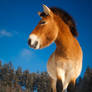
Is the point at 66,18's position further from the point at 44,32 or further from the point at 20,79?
the point at 20,79

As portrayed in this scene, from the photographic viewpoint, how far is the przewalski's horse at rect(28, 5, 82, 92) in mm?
2547

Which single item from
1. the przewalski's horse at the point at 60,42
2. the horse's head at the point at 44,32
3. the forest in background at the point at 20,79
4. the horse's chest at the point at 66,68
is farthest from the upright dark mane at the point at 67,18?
the forest in background at the point at 20,79

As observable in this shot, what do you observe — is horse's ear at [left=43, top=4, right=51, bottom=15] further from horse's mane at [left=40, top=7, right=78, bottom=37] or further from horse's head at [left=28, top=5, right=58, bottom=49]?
horse's mane at [left=40, top=7, right=78, bottom=37]

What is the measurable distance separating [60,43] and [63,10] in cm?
71

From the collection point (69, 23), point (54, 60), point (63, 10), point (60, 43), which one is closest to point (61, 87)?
point (54, 60)

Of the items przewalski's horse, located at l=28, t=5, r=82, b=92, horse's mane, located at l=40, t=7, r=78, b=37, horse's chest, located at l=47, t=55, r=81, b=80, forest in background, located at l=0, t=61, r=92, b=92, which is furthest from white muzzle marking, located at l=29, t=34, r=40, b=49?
forest in background, located at l=0, t=61, r=92, b=92

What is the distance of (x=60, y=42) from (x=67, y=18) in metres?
0.55

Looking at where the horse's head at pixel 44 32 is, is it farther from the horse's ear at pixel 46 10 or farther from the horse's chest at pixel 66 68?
the horse's chest at pixel 66 68

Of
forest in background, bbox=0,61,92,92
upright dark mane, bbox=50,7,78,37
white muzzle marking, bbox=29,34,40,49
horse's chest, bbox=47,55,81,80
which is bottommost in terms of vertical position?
horse's chest, bbox=47,55,81,80

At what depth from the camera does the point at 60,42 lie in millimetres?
2699

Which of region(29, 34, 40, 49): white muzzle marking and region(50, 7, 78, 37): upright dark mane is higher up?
region(50, 7, 78, 37): upright dark mane

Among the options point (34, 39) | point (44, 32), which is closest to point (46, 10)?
point (44, 32)

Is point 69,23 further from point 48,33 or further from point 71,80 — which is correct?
point 71,80

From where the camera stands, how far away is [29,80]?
2488cm
